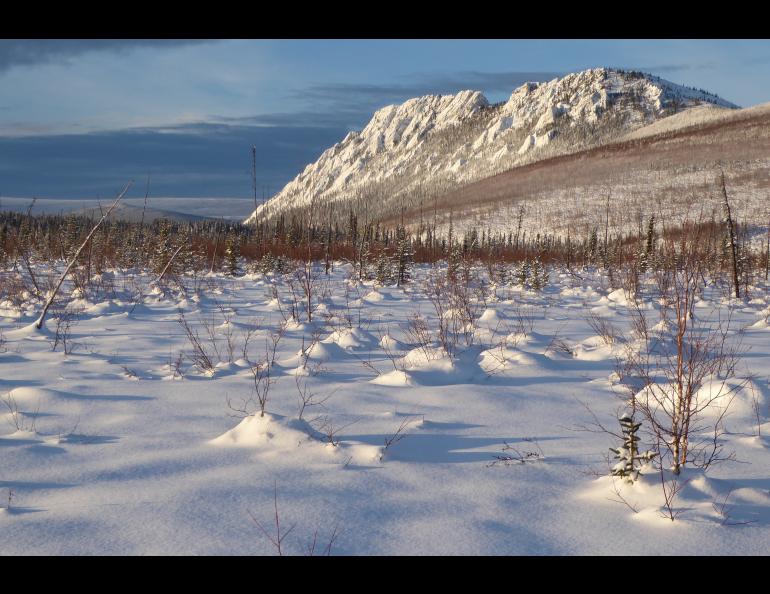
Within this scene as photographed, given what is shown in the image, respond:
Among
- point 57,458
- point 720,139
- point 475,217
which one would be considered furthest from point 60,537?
point 720,139

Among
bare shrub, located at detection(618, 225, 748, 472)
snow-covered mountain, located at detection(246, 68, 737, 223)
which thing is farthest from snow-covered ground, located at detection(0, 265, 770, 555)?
snow-covered mountain, located at detection(246, 68, 737, 223)

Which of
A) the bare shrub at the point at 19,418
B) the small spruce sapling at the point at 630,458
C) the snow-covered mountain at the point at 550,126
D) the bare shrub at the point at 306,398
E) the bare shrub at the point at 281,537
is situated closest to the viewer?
the bare shrub at the point at 281,537

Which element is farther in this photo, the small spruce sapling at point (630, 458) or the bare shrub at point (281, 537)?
the small spruce sapling at point (630, 458)

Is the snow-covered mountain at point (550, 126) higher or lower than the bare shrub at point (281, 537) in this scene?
higher

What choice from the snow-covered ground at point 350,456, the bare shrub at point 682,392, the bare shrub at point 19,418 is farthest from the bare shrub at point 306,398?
the bare shrub at point 682,392

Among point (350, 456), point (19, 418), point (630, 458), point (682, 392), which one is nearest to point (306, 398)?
point (350, 456)

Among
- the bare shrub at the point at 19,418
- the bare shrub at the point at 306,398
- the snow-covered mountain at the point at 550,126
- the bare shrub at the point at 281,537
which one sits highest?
the snow-covered mountain at the point at 550,126

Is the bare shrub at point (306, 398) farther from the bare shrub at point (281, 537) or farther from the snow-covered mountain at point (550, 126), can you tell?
the snow-covered mountain at point (550, 126)

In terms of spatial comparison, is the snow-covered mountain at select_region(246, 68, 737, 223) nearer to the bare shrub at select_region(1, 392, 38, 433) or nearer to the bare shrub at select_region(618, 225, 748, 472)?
the bare shrub at select_region(618, 225, 748, 472)
